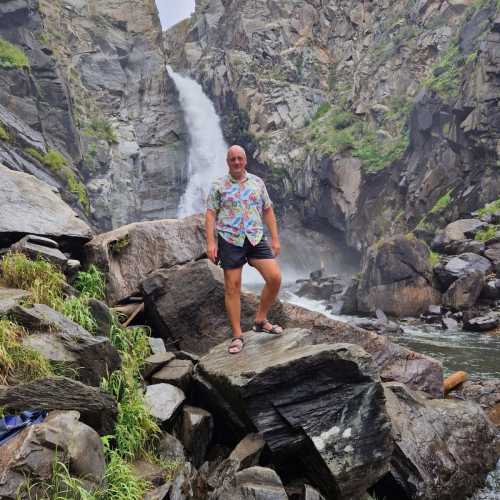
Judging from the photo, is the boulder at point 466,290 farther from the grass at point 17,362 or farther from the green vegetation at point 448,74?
the grass at point 17,362

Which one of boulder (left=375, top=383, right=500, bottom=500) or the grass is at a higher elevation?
the grass

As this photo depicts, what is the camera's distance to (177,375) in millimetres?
5461

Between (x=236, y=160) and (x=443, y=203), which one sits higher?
(x=236, y=160)

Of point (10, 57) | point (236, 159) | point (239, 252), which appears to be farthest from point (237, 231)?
point (10, 57)

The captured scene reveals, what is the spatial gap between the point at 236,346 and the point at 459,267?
16.3m

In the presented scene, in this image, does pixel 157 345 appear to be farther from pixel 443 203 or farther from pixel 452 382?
pixel 443 203

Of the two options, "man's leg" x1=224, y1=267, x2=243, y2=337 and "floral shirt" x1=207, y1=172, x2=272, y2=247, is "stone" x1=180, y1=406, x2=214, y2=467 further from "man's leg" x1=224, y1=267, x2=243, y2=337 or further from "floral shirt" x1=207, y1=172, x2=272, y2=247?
"floral shirt" x1=207, y1=172, x2=272, y2=247

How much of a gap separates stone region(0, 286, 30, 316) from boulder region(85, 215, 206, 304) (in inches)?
74.6

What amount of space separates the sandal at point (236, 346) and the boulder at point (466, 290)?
15.1 m

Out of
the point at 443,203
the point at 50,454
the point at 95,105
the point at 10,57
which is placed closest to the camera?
the point at 50,454

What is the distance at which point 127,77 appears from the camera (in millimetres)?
48750

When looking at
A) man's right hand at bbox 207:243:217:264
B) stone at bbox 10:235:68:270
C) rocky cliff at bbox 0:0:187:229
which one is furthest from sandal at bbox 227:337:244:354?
rocky cliff at bbox 0:0:187:229

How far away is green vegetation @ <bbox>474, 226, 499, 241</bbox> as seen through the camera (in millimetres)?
20781

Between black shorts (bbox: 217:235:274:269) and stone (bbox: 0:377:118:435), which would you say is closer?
stone (bbox: 0:377:118:435)
